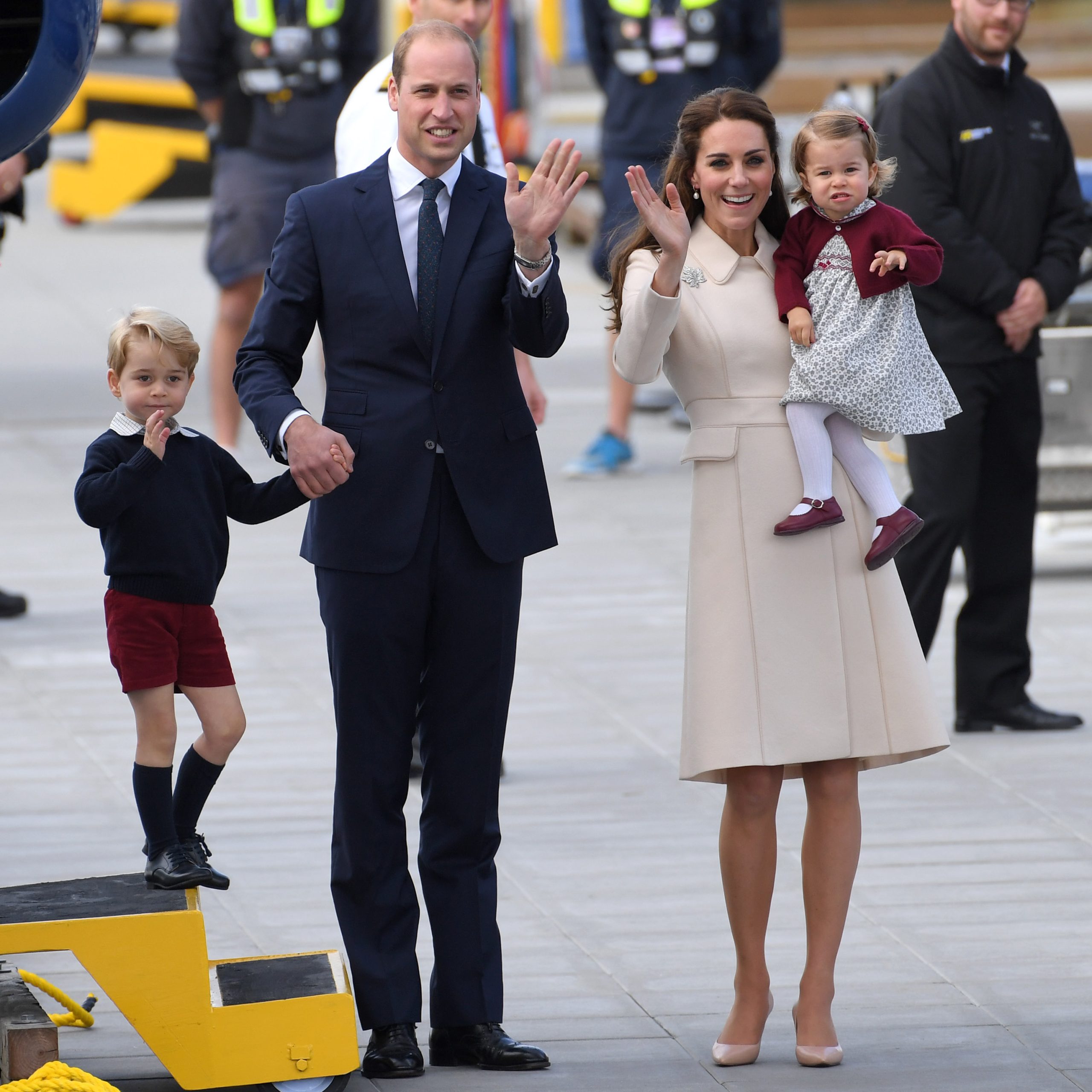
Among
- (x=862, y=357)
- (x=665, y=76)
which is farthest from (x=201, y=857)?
(x=665, y=76)

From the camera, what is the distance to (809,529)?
416 cm

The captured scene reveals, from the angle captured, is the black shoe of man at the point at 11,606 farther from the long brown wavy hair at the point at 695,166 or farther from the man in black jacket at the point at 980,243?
the long brown wavy hair at the point at 695,166

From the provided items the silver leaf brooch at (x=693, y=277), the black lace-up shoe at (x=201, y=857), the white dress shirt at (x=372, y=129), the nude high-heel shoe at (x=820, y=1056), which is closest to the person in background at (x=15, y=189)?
the white dress shirt at (x=372, y=129)

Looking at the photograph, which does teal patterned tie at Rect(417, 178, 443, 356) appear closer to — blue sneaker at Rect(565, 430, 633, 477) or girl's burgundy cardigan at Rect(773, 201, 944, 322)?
girl's burgundy cardigan at Rect(773, 201, 944, 322)

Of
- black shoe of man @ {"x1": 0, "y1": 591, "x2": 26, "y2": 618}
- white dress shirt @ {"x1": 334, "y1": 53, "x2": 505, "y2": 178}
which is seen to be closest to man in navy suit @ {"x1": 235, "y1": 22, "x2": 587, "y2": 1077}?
white dress shirt @ {"x1": 334, "y1": 53, "x2": 505, "y2": 178}

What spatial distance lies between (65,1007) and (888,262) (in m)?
2.20

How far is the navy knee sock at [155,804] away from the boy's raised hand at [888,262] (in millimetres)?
1661

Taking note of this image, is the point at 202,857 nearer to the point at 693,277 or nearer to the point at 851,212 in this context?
the point at 693,277

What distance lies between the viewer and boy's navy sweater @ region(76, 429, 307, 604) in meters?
3.86

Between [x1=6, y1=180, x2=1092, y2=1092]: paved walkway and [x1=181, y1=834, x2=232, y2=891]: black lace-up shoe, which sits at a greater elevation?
[x1=181, y1=834, x2=232, y2=891]: black lace-up shoe

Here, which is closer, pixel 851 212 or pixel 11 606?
pixel 851 212

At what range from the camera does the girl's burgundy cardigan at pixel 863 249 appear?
4.22 metres

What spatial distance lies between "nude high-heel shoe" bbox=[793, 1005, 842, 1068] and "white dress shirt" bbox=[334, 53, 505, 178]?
2.31m

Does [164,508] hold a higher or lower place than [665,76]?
lower
